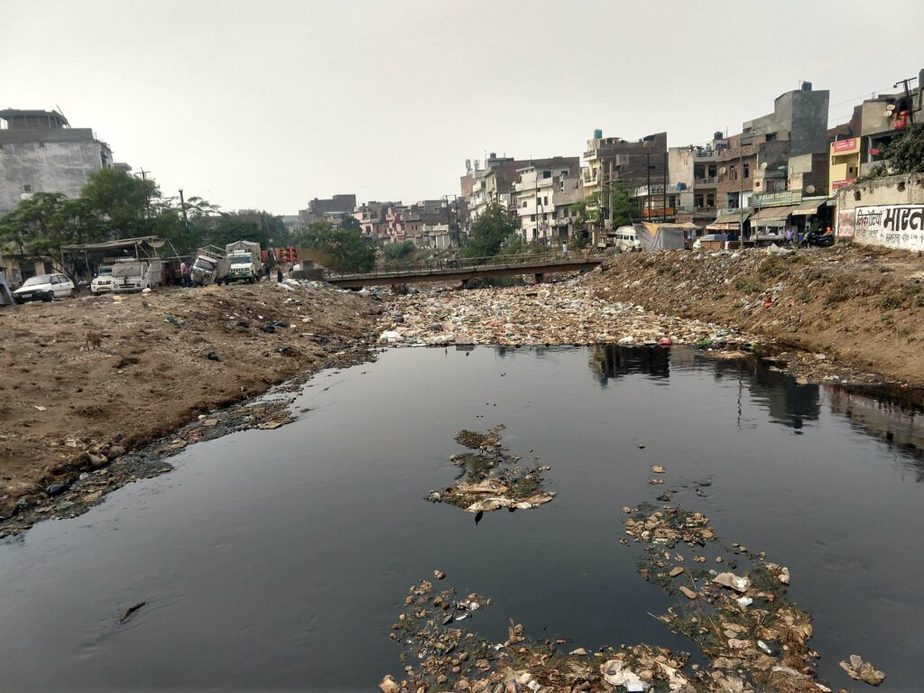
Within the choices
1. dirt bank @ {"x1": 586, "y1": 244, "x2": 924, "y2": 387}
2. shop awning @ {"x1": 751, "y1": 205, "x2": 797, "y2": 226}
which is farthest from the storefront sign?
shop awning @ {"x1": 751, "y1": 205, "x2": 797, "y2": 226}

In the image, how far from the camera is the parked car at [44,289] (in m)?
21.4

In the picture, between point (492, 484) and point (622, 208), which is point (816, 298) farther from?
point (622, 208)

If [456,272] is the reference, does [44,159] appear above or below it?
above

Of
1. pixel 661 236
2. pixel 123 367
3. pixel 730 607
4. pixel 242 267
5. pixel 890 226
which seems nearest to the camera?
pixel 730 607

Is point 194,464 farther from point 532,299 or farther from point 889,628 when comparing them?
point 532,299

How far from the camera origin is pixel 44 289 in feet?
70.9

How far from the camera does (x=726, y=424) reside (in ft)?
35.0

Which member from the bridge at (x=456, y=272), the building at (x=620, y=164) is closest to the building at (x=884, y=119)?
the bridge at (x=456, y=272)

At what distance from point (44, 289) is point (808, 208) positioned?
35173 millimetres

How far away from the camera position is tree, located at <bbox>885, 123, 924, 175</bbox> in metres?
24.5

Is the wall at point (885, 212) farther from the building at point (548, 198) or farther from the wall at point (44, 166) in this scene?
the wall at point (44, 166)

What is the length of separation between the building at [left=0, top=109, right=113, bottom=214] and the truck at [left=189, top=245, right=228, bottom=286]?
24.8 m

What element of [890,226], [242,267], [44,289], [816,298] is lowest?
[816,298]

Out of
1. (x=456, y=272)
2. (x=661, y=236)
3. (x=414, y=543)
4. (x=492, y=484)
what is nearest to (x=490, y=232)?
(x=456, y=272)
